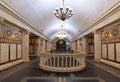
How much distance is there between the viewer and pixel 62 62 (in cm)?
704

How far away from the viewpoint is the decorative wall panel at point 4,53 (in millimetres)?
7836

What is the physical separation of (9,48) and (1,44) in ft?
4.17

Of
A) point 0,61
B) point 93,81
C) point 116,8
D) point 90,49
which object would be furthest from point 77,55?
point 90,49

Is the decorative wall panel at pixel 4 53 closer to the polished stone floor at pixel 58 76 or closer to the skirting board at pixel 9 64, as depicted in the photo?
the skirting board at pixel 9 64

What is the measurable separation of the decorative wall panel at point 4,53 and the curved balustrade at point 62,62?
242 cm

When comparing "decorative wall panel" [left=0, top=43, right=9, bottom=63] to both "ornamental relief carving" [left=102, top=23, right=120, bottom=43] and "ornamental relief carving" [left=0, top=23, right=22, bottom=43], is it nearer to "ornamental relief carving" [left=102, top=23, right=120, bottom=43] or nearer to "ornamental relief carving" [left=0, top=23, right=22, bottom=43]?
"ornamental relief carving" [left=0, top=23, right=22, bottom=43]

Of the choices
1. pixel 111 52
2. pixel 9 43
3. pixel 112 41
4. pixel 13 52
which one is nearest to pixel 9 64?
pixel 13 52

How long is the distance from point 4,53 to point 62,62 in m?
3.72

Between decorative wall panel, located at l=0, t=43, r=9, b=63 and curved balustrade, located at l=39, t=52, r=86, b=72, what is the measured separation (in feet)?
7.93

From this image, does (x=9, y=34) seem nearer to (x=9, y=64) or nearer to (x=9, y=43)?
(x=9, y=43)

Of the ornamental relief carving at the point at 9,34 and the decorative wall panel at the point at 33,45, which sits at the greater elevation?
the ornamental relief carving at the point at 9,34

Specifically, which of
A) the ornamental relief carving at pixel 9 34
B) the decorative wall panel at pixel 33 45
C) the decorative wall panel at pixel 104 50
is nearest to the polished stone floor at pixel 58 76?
the ornamental relief carving at pixel 9 34

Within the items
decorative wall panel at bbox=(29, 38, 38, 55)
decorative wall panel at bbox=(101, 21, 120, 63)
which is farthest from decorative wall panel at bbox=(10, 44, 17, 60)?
decorative wall panel at bbox=(29, 38, 38, 55)

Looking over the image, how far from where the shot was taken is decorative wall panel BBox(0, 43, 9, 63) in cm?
784
